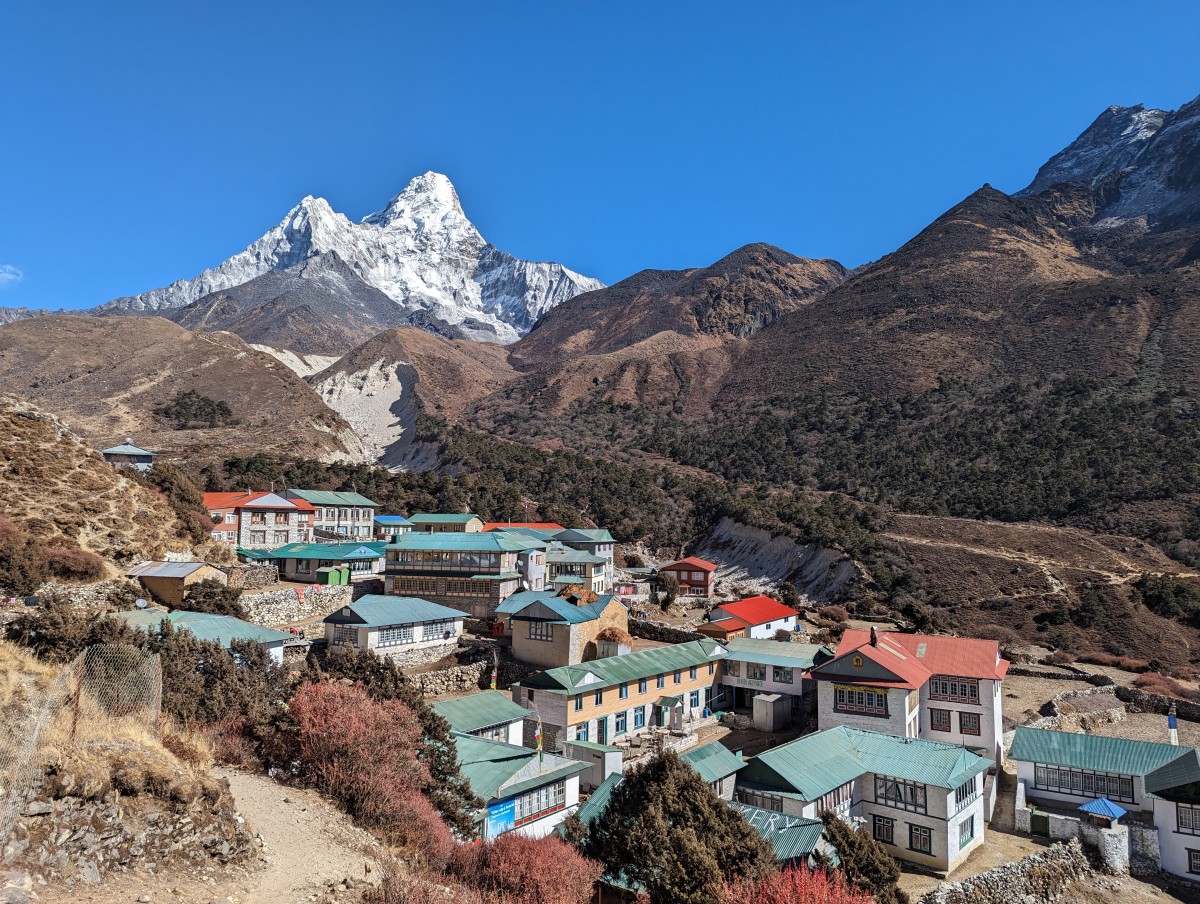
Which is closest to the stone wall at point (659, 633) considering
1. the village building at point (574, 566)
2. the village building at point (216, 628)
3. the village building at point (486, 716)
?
the village building at point (574, 566)

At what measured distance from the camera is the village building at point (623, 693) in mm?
25812

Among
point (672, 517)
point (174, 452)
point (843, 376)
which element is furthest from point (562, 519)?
point (843, 376)

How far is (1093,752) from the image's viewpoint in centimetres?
2427

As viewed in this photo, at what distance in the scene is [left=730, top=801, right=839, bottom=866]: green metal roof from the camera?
1698cm

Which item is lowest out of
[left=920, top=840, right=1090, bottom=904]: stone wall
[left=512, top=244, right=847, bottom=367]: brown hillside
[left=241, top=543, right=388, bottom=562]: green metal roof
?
Result: [left=920, top=840, right=1090, bottom=904]: stone wall

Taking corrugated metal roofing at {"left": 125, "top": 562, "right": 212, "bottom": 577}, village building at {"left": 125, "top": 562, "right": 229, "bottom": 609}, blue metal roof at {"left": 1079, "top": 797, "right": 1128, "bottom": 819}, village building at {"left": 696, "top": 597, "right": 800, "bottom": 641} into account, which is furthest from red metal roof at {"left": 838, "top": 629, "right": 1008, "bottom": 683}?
corrugated metal roofing at {"left": 125, "top": 562, "right": 212, "bottom": 577}

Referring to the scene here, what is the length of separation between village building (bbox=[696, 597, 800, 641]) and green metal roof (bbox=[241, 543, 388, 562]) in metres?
18.1

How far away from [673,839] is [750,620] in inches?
1043

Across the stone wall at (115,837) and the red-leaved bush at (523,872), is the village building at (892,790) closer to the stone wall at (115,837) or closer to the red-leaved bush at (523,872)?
the red-leaved bush at (523,872)

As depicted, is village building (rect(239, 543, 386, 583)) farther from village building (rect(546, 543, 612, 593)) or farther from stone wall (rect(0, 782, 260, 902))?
stone wall (rect(0, 782, 260, 902))

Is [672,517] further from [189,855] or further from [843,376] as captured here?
[189,855]

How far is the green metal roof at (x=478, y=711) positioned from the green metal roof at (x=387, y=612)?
6640mm

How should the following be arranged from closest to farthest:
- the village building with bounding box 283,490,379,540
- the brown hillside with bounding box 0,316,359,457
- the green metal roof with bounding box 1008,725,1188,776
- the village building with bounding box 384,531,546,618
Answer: the green metal roof with bounding box 1008,725,1188,776 → the village building with bounding box 384,531,546,618 → the village building with bounding box 283,490,379,540 → the brown hillside with bounding box 0,316,359,457

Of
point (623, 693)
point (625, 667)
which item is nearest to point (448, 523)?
point (625, 667)
